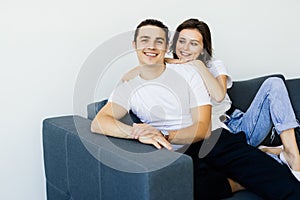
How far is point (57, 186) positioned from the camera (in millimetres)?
2203

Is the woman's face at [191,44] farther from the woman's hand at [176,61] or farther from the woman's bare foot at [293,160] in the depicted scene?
the woman's bare foot at [293,160]

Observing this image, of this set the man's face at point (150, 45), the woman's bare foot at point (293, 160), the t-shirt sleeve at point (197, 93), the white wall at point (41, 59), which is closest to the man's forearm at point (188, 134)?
the t-shirt sleeve at point (197, 93)

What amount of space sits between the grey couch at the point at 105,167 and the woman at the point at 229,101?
1.28 feet

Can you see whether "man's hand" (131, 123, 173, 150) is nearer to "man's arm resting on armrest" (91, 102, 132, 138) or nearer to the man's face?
"man's arm resting on armrest" (91, 102, 132, 138)

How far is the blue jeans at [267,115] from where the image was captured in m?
2.23

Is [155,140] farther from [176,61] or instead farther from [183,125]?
[176,61]

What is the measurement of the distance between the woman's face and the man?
0.50 ft

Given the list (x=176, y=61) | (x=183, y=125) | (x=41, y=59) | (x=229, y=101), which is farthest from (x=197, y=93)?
(x=41, y=59)

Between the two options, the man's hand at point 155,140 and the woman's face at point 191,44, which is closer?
the man's hand at point 155,140

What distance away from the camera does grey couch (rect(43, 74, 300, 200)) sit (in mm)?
1596

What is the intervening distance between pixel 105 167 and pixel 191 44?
918 millimetres

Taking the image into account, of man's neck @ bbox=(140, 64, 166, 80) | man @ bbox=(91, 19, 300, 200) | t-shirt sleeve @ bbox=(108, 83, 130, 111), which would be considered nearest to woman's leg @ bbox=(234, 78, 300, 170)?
man @ bbox=(91, 19, 300, 200)

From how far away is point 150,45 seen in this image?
2.16 m

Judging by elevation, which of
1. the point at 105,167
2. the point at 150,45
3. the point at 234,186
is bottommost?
the point at 234,186
